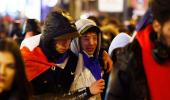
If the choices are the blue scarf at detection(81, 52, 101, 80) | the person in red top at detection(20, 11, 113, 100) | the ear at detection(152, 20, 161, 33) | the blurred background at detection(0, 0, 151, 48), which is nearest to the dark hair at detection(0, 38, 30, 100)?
the ear at detection(152, 20, 161, 33)

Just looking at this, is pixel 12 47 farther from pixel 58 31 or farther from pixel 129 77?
pixel 58 31

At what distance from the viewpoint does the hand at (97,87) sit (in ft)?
17.2

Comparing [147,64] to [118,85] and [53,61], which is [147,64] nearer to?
[118,85]

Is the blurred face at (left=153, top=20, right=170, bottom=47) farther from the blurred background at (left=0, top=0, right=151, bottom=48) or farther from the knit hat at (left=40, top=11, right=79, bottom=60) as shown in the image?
the blurred background at (left=0, top=0, right=151, bottom=48)

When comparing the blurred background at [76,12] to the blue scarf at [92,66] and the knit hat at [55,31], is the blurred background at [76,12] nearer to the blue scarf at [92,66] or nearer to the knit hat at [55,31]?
the blue scarf at [92,66]

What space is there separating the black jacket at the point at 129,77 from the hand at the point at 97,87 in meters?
1.57

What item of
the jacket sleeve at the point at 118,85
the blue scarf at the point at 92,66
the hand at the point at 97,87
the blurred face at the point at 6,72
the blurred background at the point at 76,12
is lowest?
the blurred background at the point at 76,12

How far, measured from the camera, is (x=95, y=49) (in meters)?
5.69

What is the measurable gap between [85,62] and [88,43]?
196 mm

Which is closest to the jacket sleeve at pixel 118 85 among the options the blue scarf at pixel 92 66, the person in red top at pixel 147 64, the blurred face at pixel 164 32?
the person in red top at pixel 147 64

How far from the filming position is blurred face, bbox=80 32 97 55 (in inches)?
219

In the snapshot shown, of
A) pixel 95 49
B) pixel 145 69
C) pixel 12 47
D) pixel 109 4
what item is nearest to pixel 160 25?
pixel 145 69

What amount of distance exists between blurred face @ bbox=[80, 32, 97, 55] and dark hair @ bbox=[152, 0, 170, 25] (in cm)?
208

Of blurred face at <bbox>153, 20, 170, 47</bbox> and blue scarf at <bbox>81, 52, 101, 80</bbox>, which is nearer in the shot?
blurred face at <bbox>153, 20, 170, 47</bbox>
